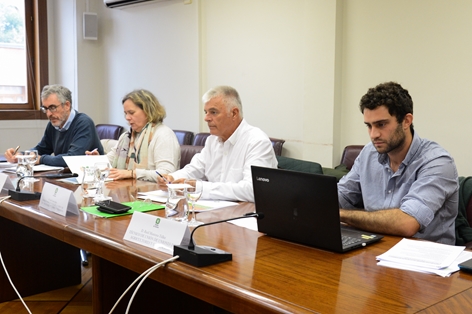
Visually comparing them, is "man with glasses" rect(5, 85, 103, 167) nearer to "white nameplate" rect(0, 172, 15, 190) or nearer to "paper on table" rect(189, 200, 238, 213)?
"white nameplate" rect(0, 172, 15, 190)

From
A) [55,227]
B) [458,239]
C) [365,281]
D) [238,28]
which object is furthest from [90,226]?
[238,28]

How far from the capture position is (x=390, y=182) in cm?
218

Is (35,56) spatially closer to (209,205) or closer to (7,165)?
(7,165)

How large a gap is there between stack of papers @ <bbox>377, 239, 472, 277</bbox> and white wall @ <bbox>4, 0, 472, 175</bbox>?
2.13 metres

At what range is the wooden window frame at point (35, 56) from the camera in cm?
632

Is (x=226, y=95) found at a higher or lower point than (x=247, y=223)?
higher

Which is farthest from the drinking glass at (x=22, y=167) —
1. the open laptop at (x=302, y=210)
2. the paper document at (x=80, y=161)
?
the open laptop at (x=302, y=210)

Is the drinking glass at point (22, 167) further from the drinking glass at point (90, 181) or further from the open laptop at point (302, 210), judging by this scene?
the open laptop at point (302, 210)

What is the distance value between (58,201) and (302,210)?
3.45 feet

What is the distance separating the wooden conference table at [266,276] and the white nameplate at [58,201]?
49mm

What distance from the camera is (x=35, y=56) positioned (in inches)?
253

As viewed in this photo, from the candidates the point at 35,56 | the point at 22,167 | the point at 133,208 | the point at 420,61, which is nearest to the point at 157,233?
the point at 133,208

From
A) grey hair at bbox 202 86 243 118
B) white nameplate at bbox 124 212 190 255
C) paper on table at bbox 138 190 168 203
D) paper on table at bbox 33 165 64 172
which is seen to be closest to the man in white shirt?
grey hair at bbox 202 86 243 118

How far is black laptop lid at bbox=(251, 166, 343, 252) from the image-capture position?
59.5 inches
